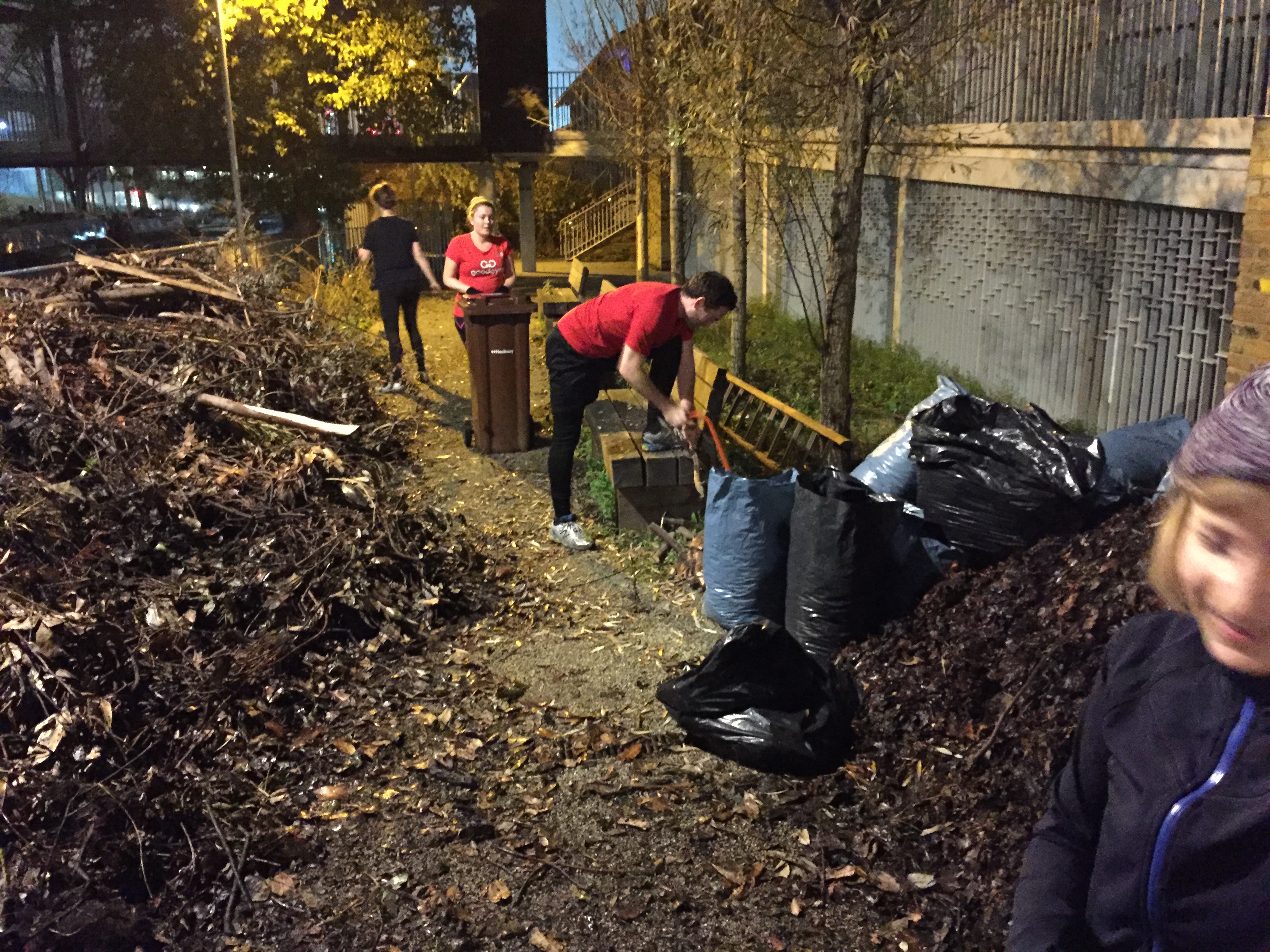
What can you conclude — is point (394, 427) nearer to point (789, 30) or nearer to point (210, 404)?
point (210, 404)

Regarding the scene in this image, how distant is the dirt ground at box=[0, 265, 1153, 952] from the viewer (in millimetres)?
3137

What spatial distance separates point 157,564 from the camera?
5.05m

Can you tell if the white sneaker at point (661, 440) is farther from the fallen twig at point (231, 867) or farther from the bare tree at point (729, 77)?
the fallen twig at point (231, 867)

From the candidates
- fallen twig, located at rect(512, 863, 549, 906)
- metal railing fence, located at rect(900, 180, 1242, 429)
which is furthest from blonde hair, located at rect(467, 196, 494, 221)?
fallen twig, located at rect(512, 863, 549, 906)

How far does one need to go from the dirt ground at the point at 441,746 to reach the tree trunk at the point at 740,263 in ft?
13.2

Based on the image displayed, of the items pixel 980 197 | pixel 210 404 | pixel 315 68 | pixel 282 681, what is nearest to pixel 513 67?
pixel 315 68

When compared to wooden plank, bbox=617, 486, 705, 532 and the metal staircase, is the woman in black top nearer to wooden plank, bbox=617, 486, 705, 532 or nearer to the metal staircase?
wooden plank, bbox=617, 486, 705, 532

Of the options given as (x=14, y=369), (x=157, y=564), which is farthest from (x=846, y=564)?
(x=14, y=369)

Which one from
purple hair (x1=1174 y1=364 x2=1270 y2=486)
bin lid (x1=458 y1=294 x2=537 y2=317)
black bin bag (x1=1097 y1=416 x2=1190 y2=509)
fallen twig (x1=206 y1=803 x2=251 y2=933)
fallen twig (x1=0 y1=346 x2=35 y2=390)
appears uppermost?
purple hair (x1=1174 y1=364 x2=1270 y2=486)

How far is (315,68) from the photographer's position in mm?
17938

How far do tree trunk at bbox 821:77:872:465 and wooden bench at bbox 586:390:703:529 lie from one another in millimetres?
1080

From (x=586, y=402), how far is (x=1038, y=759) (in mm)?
3593

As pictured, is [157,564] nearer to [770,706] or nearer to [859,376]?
[770,706]

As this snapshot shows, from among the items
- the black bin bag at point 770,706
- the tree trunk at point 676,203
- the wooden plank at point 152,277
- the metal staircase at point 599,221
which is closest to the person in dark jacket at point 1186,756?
the black bin bag at point 770,706
